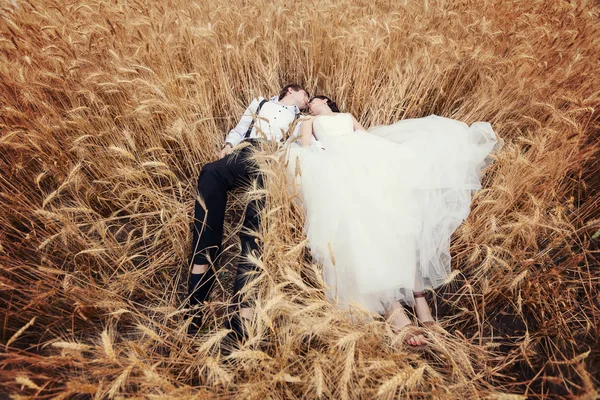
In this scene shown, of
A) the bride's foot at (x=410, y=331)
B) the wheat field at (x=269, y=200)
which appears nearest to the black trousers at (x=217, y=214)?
the wheat field at (x=269, y=200)

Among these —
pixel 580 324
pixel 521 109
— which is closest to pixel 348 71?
pixel 521 109

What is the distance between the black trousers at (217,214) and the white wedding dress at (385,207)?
1.13 feet

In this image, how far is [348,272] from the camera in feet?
5.13

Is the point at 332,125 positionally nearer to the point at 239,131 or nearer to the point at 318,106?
the point at 318,106

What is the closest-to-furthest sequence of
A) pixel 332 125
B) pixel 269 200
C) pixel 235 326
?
pixel 235 326 → pixel 269 200 → pixel 332 125

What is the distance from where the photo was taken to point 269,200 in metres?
1.70

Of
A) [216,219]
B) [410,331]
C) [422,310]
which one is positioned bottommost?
[422,310]

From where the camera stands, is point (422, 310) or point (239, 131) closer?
point (422, 310)

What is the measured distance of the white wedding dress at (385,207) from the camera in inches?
61.3

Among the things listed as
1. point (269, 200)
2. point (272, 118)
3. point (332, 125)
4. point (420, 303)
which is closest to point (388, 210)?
point (420, 303)

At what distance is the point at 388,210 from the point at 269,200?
0.66 meters

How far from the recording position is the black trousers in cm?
175

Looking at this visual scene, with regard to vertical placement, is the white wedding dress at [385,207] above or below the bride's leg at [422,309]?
above

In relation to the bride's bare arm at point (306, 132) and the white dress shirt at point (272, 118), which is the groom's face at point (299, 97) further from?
the bride's bare arm at point (306, 132)
